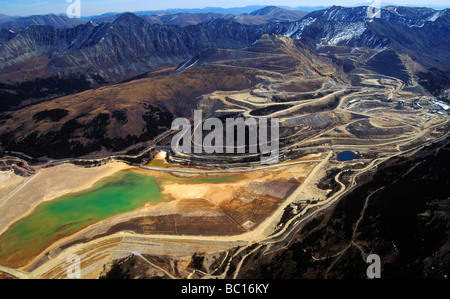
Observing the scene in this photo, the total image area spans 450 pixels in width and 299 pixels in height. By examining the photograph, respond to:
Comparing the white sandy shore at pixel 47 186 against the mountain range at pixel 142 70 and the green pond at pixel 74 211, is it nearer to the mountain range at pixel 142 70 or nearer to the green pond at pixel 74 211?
the green pond at pixel 74 211

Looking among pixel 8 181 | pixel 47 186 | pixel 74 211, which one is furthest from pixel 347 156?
pixel 8 181

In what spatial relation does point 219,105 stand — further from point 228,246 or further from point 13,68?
point 13,68

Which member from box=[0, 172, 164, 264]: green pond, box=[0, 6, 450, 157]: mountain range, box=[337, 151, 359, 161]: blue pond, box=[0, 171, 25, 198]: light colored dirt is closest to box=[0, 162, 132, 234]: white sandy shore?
box=[0, 171, 25, 198]: light colored dirt

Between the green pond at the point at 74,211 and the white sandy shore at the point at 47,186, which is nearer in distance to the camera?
the green pond at the point at 74,211

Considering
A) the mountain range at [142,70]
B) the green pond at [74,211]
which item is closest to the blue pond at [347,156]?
the green pond at [74,211]

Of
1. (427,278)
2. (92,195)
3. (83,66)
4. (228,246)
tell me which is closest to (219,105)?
(92,195)
